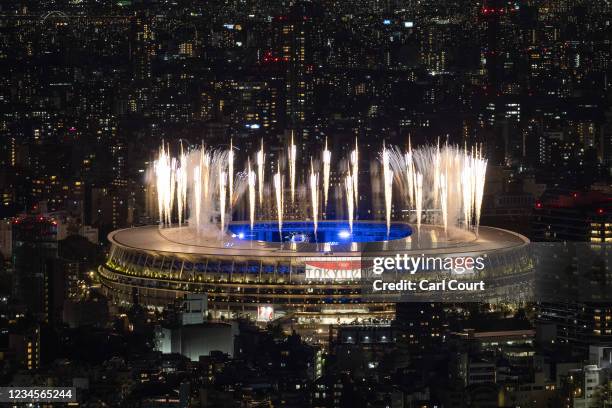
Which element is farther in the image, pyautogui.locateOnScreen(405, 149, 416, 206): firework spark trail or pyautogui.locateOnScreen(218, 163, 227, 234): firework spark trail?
pyautogui.locateOnScreen(405, 149, 416, 206): firework spark trail

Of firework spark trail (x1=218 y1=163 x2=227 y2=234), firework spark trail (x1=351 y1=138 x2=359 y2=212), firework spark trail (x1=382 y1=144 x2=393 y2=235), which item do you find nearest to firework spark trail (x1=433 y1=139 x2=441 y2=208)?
firework spark trail (x1=382 y1=144 x2=393 y2=235)

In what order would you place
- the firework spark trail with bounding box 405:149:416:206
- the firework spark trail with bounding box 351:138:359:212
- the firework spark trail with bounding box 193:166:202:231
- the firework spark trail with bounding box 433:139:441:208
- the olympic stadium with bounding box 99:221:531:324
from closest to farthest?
the olympic stadium with bounding box 99:221:531:324, the firework spark trail with bounding box 433:139:441:208, the firework spark trail with bounding box 193:166:202:231, the firework spark trail with bounding box 405:149:416:206, the firework spark trail with bounding box 351:138:359:212

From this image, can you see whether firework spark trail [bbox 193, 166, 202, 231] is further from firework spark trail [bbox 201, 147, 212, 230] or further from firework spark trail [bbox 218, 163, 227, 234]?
firework spark trail [bbox 218, 163, 227, 234]

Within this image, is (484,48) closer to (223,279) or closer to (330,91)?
(330,91)

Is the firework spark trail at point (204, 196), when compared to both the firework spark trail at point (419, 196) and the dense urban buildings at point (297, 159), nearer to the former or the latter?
the dense urban buildings at point (297, 159)

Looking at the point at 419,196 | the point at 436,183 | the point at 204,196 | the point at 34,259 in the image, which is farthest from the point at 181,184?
the point at 436,183

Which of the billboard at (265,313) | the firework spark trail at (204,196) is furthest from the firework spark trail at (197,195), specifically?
the billboard at (265,313)
